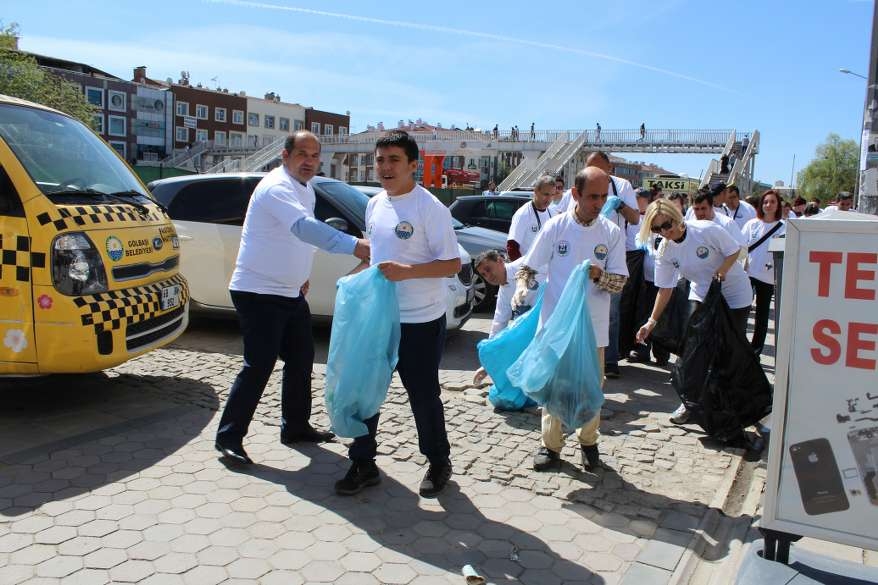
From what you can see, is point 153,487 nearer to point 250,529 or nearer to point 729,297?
point 250,529

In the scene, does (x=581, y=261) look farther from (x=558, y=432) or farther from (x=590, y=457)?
(x=590, y=457)

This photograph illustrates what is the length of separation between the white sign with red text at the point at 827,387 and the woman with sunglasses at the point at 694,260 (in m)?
2.35

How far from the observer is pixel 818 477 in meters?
2.50

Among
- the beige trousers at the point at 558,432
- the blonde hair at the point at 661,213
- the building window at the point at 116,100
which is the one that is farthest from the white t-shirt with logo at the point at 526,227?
the building window at the point at 116,100

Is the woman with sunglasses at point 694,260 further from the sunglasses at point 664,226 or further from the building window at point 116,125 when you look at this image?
the building window at point 116,125

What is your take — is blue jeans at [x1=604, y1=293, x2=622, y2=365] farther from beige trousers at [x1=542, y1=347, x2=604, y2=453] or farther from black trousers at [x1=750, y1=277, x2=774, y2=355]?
beige trousers at [x1=542, y1=347, x2=604, y2=453]

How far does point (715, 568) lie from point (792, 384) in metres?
1.13

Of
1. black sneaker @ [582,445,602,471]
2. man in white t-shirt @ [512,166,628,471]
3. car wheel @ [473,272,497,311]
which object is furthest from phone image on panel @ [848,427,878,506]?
car wheel @ [473,272,497,311]

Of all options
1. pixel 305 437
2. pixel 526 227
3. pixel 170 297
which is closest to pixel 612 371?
pixel 526 227

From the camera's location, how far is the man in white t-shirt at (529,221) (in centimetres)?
623

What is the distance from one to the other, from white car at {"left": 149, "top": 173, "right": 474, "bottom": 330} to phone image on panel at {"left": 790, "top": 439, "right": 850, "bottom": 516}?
4728 millimetres

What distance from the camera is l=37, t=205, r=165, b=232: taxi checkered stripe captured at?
167 inches

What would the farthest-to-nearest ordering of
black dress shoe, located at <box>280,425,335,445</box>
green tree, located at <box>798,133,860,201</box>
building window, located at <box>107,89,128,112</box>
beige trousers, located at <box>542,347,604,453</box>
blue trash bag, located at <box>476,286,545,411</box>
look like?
green tree, located at <box>798,133,860,201</box> < building window, located at <box>107,89,128,112</box> < blue trash bag, located at <box>476,286,545,411</box> < black dress shoe, located at <box>280,425,335,445</box> < beige trousers, located at <box>542,347,604,453</box>

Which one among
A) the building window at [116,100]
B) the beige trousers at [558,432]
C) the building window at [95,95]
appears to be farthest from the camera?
the building window at [116,100]
